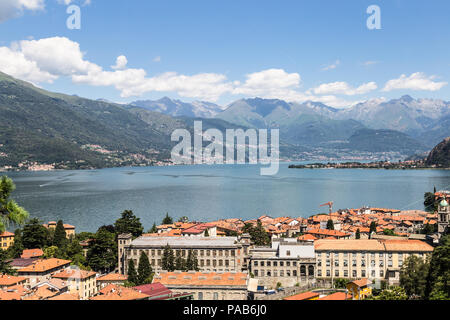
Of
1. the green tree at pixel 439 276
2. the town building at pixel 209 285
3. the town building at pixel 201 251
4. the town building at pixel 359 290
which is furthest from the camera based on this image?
the town building at pixel 201 251

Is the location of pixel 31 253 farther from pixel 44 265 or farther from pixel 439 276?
pixel 439 276

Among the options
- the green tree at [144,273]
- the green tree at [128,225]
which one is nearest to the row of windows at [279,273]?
the green tree at [144,273]

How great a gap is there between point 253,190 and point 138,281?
95.1 meters

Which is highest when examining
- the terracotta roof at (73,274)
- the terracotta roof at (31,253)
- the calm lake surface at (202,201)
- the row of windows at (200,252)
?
the row of windows at (200,252)

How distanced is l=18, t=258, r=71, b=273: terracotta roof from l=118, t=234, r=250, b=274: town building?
223 inches

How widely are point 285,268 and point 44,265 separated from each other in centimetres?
2193

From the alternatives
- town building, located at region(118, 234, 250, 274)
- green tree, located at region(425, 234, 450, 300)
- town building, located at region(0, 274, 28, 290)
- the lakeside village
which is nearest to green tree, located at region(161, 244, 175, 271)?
the lakeside village

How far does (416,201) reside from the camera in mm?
102188

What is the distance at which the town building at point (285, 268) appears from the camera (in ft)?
125

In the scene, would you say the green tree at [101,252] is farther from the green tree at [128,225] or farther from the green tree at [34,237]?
the green tree at [34,237]

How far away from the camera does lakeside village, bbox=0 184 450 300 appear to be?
95.8ft

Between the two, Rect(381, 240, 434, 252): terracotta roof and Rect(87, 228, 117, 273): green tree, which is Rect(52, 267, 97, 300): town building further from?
Rect(381, 240, 434, 252): terracotta roof
